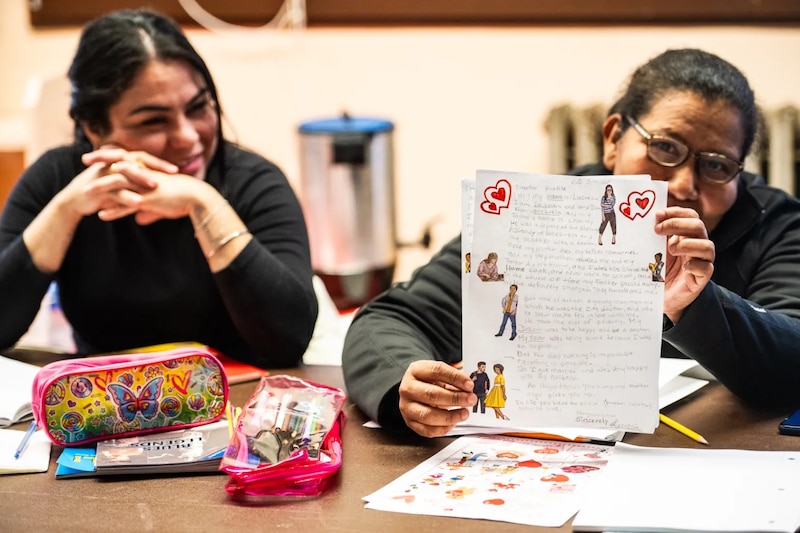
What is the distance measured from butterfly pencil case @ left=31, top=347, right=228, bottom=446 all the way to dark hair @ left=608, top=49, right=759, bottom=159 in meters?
0.79

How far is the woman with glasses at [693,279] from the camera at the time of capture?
1291 mm

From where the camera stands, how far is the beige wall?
3031 millimetres

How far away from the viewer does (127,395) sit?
4.23 feet

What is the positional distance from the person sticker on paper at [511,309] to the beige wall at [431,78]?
2.02m

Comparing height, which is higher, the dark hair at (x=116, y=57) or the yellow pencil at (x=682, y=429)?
the dark hair at (x=116, y=57)

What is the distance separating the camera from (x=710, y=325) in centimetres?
130

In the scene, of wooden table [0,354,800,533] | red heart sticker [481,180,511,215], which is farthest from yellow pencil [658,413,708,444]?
red heart sticker [481,180,511,215]

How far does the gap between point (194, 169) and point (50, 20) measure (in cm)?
182

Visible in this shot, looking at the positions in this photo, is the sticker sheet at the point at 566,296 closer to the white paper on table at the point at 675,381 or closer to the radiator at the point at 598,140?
the white paper on table at the point at 675,381

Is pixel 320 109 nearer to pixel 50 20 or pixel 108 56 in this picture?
pixel 50 20

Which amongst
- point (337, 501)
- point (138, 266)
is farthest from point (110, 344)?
point (337, 501)

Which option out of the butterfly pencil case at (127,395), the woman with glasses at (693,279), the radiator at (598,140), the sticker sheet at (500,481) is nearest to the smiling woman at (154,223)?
the woman with glasses at (693,279)

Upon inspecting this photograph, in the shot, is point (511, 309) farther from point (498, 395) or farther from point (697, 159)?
point (697, 159)

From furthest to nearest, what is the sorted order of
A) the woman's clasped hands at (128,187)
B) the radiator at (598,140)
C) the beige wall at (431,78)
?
the beige wall at (431,78) < the radiator at (598,140) < the woman's clasped hands at (128,187)
